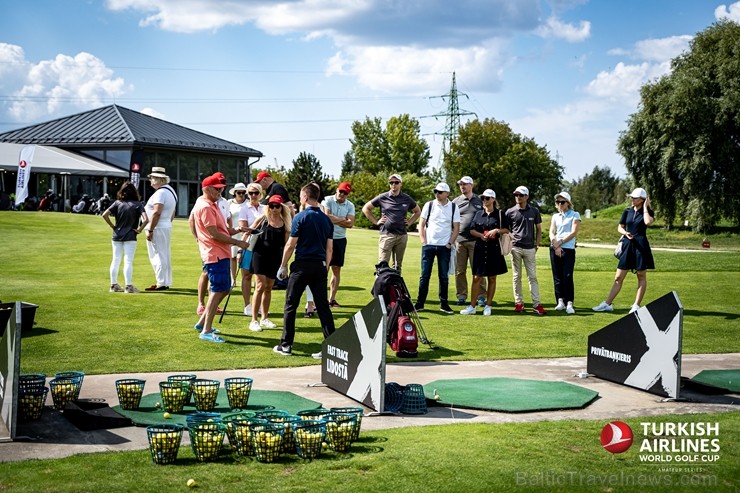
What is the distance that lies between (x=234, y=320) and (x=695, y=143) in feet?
132

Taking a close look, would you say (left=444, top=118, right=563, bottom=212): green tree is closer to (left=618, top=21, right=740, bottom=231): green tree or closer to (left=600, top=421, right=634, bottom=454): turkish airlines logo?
(left=618, top=21, right=740, bottom=231): green tree

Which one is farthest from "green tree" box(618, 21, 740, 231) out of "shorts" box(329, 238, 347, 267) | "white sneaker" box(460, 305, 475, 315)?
"shorts" box(329, 238, 347, 267)

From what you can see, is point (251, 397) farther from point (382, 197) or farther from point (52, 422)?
point (382, 197)

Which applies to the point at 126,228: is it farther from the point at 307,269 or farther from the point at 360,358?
the point at 360,358

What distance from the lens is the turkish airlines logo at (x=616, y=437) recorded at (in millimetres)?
6363

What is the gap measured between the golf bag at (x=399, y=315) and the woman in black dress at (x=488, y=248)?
3.11 m

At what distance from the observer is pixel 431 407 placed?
791 centimetres

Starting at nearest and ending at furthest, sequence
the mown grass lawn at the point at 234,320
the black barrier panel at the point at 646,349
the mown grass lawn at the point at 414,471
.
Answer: the mown grass lawn at the point at 414,471
the black barrier panel at the point at 646,349
the mown grass lawn at the point at 234,320

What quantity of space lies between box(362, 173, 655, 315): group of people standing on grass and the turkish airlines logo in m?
7.56

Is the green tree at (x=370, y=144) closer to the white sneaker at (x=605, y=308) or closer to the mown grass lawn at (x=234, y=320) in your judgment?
the mown grass lawn at (x=234, y=320)

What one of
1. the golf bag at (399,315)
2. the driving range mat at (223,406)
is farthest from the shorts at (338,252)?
the driving range mat at (223,406)

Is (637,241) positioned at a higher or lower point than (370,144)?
lower

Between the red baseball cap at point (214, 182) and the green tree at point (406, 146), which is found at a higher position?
the green tree at point (406, 146)

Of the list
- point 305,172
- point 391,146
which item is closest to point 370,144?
point 391,146
